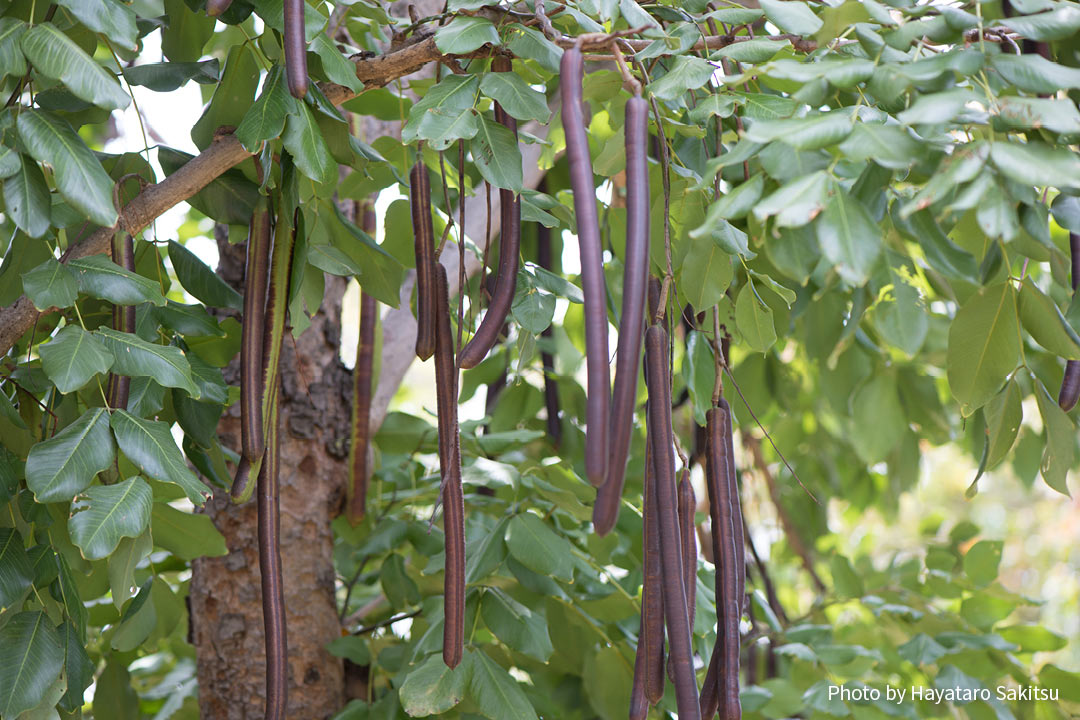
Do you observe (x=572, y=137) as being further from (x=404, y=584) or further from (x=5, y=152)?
(x=404, y=584)

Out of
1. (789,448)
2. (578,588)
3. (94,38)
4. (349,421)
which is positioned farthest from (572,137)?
(789,448)

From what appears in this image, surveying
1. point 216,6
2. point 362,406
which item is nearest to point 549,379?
point 362,406

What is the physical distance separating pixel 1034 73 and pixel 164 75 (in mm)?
771

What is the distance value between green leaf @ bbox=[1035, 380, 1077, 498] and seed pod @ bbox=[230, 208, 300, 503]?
72 cm

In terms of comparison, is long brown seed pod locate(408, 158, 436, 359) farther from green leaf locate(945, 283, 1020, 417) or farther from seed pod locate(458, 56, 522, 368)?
green leaf locate(945, 283, 1020, 417)

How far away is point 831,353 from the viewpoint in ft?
5.43

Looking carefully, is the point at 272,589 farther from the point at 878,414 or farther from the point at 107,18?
the point at 878,414

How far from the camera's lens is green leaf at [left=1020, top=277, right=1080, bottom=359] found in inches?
31.9

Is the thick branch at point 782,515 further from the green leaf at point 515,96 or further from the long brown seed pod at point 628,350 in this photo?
the long brown seed pod at point 628,350

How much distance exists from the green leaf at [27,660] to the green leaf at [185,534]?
222 mm

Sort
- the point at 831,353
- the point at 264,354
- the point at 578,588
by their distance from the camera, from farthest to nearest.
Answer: the point at 831,353 < the point at 578,588 < the point at 264,354

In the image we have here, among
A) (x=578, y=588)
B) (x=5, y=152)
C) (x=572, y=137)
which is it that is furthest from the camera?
(x=578, y=588)

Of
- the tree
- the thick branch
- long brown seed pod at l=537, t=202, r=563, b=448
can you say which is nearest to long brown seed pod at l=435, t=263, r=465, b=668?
the tree

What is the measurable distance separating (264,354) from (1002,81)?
26.1 inches
